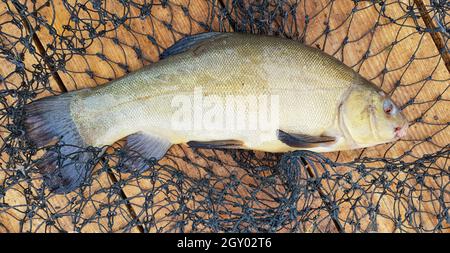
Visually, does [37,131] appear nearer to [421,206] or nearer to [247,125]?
[247,125]

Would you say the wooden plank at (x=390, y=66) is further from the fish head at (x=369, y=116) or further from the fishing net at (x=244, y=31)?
the fish head at (x=369, y=116)

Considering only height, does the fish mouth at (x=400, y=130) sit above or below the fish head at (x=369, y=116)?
below

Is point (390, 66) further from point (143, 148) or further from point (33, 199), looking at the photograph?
point (33, 199)

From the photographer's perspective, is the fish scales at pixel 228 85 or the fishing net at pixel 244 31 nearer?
the fish scales at pixel 228 85

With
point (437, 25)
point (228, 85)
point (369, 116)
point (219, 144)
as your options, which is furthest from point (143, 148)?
point (437, 25)

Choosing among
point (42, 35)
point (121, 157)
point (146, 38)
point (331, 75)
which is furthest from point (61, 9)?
point (331, 75)

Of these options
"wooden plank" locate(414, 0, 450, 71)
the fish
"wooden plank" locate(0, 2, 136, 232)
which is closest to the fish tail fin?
the fish

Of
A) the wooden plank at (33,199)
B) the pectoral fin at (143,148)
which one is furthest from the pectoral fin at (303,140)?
the wooden plank at (33,199)
